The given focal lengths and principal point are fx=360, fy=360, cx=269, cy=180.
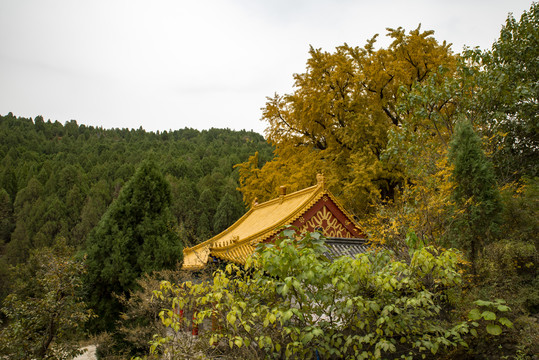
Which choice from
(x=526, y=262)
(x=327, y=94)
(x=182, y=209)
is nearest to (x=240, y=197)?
(x=182, y=209)

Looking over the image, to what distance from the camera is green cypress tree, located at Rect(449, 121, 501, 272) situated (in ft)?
18.2

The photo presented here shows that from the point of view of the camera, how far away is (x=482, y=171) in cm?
573

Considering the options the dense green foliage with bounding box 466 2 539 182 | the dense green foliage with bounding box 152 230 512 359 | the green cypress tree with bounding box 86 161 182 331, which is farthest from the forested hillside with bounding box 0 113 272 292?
the dense green foliage with bounding box 152 230 512 359

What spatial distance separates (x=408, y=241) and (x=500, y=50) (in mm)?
6916

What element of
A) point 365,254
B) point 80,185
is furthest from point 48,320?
point 80,185

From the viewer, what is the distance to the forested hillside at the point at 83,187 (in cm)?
3288

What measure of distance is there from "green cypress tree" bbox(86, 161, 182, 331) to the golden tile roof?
3.11 ft

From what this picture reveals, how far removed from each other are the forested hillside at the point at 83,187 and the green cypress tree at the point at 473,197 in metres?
14.4

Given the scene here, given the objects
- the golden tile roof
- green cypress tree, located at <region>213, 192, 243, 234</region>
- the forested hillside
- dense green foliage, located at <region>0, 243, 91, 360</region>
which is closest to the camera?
dense green foliage, located at <region>0, 243, 91, 360</region>

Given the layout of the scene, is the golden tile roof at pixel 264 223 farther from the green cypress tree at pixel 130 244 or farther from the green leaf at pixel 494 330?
the green leaf at pixel 494 330

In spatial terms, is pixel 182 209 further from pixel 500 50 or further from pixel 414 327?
pixel 414 327

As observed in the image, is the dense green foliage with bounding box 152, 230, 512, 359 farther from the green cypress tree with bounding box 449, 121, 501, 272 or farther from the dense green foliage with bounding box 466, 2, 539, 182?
the dense green foliage with bounding box 466, 2, 539, 182

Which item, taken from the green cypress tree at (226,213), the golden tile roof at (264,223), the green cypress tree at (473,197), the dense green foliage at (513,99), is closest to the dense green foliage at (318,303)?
the green cypress tree at (473,197)

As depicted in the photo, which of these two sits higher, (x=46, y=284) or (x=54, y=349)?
(x=46, y=284)
